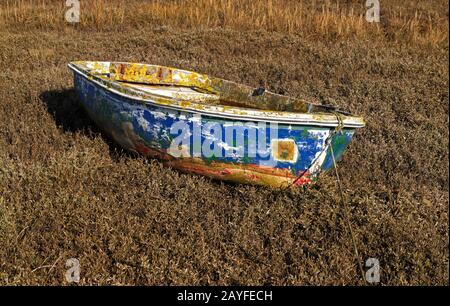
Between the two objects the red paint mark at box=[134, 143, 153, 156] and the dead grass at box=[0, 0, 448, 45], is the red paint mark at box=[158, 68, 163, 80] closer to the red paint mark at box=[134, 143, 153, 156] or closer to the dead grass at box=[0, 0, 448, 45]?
the red paint mark at box=[134, 143, 153, 156]

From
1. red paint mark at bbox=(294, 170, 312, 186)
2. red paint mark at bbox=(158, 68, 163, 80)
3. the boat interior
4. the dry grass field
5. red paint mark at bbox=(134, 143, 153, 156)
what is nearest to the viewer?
the dry grass field

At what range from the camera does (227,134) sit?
438 cm

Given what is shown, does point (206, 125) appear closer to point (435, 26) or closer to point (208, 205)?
point (208, 205)

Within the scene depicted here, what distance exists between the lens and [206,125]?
4.41m

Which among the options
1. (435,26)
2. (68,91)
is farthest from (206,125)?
(435,26)

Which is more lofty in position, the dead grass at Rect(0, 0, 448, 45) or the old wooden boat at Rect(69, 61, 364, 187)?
the dead grass at Rect(0, 0, 448, 45)

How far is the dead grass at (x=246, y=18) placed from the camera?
1120 centimetres

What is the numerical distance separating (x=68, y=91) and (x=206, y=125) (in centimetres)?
396

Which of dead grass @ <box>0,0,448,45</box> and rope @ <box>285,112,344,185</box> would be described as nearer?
rope @ <box>285,112,344,185</box>

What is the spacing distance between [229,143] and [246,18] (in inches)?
337

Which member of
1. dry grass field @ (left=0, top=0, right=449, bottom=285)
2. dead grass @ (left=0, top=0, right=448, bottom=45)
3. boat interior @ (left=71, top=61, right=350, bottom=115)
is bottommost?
dry grass field @ (left=0, top=0, right=449, bottom=285)

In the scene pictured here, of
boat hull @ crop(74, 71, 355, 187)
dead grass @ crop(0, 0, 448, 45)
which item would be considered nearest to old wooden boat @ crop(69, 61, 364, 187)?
boat hull @ crop(74, 71, 355, 187)

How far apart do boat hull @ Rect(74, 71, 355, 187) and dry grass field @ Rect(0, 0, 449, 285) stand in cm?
19

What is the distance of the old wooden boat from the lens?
426 centimetres
